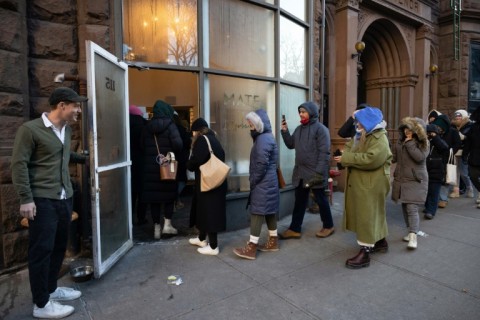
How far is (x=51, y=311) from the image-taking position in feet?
9.15

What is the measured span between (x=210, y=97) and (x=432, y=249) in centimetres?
354

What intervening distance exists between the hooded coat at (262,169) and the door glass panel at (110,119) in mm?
1494

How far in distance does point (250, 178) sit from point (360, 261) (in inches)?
59.3

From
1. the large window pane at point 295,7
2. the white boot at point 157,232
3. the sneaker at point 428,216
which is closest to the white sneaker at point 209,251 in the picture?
the white boot at point 157,232

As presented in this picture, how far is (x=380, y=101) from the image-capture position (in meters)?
10.8

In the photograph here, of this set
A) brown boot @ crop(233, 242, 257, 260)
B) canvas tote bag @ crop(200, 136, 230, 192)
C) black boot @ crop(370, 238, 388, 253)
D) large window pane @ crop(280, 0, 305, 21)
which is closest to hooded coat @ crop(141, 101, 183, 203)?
canvas tote bag @ crop(200, 136, 230, 192)

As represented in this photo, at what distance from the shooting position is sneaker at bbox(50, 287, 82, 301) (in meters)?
3.08

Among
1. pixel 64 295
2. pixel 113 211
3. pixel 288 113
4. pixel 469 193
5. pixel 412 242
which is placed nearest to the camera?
pixel 64 295

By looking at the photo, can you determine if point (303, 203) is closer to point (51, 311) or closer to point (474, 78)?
point (51, 311)

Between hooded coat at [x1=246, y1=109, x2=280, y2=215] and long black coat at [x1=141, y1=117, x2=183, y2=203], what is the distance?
1178 millimetres

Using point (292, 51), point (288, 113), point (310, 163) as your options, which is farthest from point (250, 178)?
A: point (292, 51)

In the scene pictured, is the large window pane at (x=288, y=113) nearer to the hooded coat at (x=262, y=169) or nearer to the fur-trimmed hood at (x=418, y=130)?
the hooded coat at (x=262, y=169)

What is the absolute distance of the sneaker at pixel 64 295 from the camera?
308 cm

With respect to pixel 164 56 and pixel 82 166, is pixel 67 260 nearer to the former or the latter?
pixel 82 166
